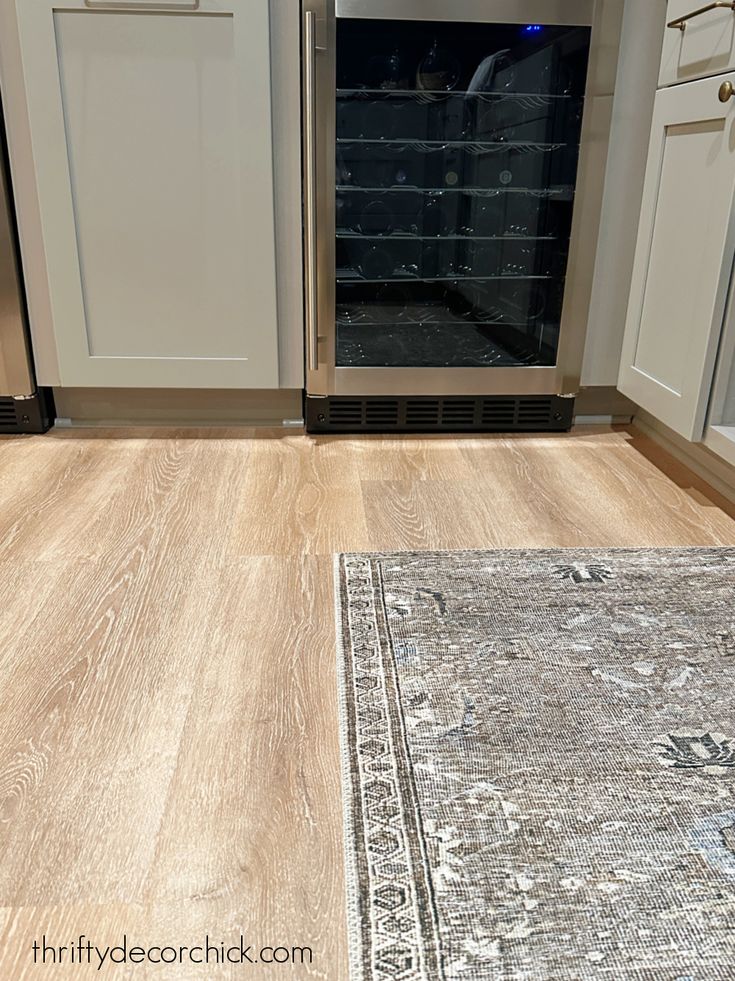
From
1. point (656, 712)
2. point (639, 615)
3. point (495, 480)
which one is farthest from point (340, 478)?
point (656, 712)

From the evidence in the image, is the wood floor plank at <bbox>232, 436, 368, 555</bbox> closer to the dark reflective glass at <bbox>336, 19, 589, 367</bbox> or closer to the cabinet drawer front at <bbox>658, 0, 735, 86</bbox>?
the dark reflective glass at <bbox>336, 19, 589, 367</bbox>

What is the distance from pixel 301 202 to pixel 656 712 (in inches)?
61.4

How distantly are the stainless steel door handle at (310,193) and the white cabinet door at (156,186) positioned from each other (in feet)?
0.31

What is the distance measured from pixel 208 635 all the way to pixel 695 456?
1379mm

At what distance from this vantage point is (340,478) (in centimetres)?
204

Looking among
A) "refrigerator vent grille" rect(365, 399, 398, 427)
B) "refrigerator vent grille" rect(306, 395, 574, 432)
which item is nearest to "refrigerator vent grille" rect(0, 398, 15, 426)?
"refrigerator vent grille" rect(306, 395, 574, 432)

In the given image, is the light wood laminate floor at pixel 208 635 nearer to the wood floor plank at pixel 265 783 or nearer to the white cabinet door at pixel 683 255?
the wood floor plank at pixel 265 783

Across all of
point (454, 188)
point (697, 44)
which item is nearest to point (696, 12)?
point (697, 44)

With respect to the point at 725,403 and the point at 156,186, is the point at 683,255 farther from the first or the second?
the point at 156,186

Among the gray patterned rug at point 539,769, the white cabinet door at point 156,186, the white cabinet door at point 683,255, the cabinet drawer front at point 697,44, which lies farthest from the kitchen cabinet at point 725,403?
the white cabinet door at point 156,186

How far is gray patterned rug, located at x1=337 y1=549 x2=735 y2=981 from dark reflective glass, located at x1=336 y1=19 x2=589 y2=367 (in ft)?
3.31

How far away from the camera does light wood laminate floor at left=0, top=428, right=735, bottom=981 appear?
0.88 metres

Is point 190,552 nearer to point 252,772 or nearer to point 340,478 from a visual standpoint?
point 340,478

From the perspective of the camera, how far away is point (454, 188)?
2.26 metres
